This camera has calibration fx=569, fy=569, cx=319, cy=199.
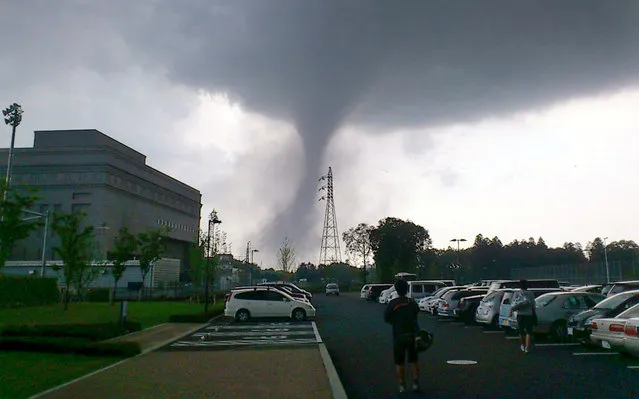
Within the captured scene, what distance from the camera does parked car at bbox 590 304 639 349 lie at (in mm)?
12531

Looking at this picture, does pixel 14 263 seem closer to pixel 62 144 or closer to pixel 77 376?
pixel 62 144

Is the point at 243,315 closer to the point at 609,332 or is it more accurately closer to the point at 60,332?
the point at 60,332

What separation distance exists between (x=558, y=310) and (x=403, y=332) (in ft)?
34.2

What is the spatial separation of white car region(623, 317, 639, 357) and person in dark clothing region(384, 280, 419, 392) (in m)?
5.32

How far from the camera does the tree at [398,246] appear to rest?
3329 inches

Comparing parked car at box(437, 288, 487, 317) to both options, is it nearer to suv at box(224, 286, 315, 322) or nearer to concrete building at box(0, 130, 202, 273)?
suv at box(224, 286, 315, 322)

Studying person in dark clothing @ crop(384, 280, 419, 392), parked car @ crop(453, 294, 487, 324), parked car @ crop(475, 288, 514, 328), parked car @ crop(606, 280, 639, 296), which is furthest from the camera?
parked car @ crop(453, 294, 487, 324)

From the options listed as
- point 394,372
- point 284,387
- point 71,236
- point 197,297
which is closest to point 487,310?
point 394,372

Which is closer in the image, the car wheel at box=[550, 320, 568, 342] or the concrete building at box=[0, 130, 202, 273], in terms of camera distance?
the car wheel at box=[550, 320, 568, 342]

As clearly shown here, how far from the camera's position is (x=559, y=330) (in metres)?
17.9

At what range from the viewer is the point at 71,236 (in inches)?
1561

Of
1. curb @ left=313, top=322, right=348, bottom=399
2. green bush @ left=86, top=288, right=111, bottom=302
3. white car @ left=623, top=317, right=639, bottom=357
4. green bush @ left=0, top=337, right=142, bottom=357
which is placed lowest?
curb @ left=313, top=322, right=348, bottom=399

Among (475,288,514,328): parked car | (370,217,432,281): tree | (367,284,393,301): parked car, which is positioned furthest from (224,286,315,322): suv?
(370,217,432,281): tree

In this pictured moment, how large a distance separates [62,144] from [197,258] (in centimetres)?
3888
